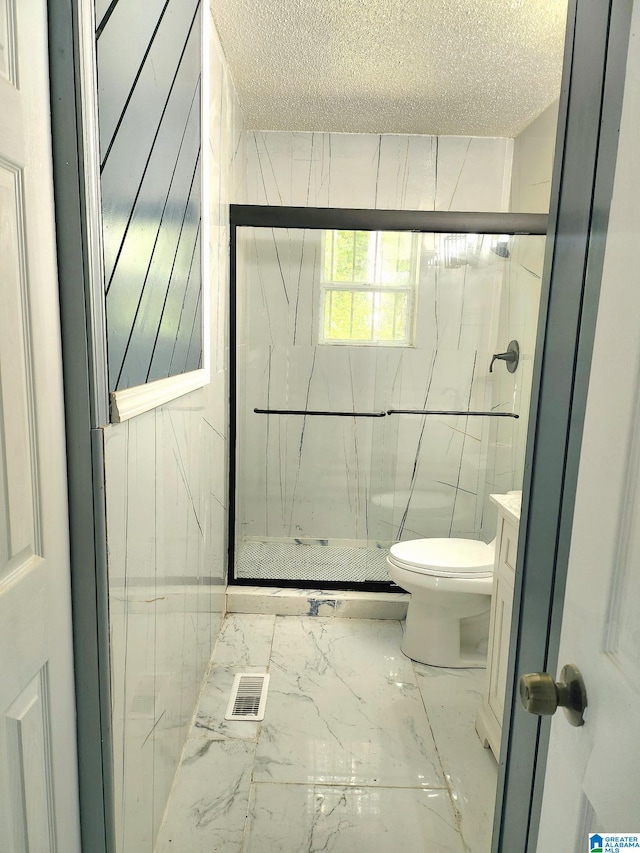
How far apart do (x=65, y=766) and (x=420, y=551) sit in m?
1.67

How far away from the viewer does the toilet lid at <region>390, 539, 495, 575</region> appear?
2.18 meters

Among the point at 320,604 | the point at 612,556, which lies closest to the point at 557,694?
the point at 612,556

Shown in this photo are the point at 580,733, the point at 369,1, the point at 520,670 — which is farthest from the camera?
the point at 369,1

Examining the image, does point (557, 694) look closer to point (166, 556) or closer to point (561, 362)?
point (561, 362)

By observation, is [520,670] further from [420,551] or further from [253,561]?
[253,561]

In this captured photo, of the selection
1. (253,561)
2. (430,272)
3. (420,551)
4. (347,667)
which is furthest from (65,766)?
(430,272)

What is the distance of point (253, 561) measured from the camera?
2.92 metres

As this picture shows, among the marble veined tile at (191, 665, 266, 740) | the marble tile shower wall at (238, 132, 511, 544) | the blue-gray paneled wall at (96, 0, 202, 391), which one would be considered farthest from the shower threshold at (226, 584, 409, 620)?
the blue-gray paneled wall at (96, 0, 202, 391)

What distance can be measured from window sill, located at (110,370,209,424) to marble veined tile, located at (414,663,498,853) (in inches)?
55.4

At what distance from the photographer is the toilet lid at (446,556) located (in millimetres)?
2184

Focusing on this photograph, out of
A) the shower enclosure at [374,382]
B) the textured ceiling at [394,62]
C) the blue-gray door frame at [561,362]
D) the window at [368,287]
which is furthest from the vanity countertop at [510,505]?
the textured ceiling at [394,62]

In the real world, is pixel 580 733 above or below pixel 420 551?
above

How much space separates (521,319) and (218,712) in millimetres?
2170

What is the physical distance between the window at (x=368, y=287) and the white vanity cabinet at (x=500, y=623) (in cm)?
125
